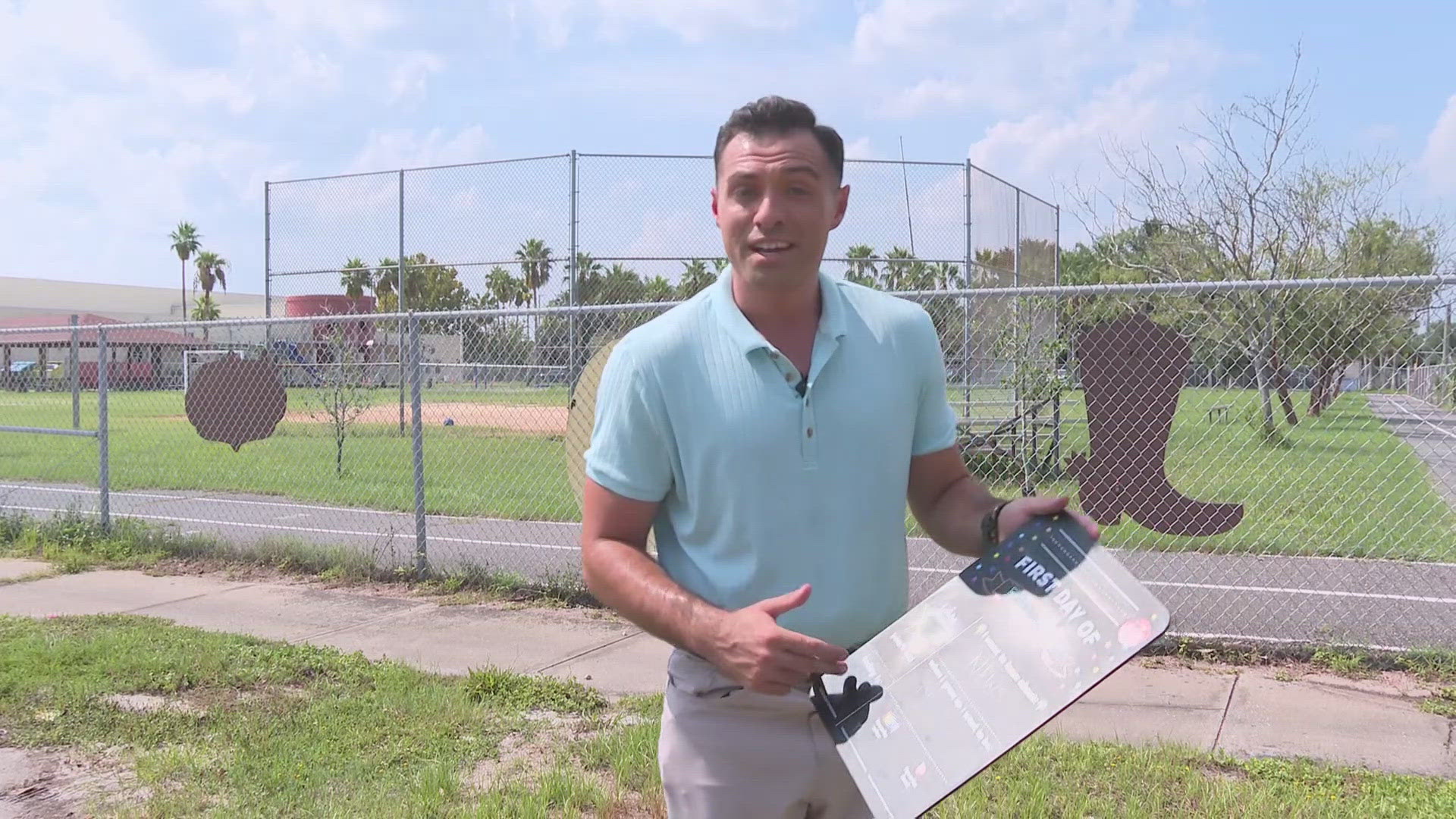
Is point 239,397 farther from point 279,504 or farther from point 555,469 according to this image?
point 555,469

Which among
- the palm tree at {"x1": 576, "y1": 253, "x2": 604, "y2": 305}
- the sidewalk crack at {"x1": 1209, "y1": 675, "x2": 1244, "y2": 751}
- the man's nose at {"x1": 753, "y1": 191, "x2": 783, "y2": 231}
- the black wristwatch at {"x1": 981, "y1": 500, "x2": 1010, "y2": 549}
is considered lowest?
the sidewalk crack at {"x1": 1209, "y1": 675, "x2": 1244, "y2": 751}

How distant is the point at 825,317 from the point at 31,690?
4731 millimetres

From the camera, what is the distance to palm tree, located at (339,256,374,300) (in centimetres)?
1557

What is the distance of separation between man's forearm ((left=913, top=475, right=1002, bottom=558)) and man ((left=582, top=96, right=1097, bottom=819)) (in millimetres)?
18

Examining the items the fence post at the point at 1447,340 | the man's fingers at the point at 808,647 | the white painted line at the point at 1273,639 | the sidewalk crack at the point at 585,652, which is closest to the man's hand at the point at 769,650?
the man's fingers at the point at 808,647

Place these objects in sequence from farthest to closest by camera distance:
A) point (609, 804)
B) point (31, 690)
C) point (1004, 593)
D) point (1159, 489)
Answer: point (1159, 489) < point (31, 690) < point (609, 804) < point (1004, 593)

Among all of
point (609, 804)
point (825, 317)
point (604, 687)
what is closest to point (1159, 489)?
point (604, 687)

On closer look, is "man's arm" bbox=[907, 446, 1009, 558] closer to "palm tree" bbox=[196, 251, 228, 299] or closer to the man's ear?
the man's ear

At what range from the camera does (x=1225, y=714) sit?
4906 millimetres

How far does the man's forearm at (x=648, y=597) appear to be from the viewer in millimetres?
1858

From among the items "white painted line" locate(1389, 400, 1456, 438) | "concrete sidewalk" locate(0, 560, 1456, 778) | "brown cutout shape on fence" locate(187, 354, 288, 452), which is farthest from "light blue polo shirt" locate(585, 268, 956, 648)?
"white painted line" locate(1389, 400, 1456, 438)

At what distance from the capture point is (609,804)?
3.87m

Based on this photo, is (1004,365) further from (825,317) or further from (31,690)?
(825,317)

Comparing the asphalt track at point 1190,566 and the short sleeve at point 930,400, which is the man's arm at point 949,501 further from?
the asphalt track at point 1190,566
